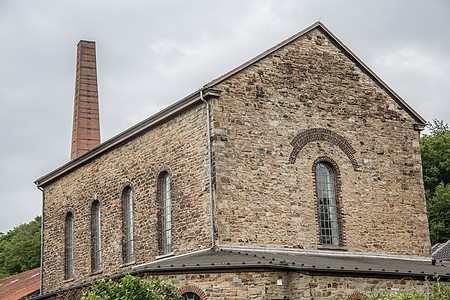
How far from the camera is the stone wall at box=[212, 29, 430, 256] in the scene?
2045 centimetres

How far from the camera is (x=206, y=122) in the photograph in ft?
68.0

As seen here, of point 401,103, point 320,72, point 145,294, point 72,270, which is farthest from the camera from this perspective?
point 72,270

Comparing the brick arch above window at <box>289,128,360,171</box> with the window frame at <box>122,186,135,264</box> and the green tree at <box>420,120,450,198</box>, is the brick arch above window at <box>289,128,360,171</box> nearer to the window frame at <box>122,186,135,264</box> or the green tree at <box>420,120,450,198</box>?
the window frame at <box>122,186,135,264</box>

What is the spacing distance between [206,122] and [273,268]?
5663mm

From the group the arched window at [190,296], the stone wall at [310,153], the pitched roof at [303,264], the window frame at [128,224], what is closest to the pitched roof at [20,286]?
the window frame at [128,224]

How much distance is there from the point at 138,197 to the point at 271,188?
5.56m

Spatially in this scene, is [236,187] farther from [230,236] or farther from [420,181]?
[420,181]

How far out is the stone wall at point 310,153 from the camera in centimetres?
2045

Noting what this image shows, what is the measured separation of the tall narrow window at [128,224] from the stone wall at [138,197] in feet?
0.69

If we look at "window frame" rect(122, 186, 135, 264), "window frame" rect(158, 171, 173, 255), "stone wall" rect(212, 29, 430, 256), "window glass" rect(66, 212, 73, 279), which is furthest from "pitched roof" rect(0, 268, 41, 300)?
"stone wall" rect(212, 29, 430, 256)

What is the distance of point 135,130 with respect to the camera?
24156 millimetres

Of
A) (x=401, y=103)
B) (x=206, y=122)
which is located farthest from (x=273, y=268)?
(x=401, y=103)

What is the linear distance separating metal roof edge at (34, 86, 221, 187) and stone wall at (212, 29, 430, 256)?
29.7 inches

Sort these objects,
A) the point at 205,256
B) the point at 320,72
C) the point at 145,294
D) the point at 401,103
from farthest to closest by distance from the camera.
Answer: the point at 401,103, the point at 320,72, the point at 205,256, the point at 145,294
